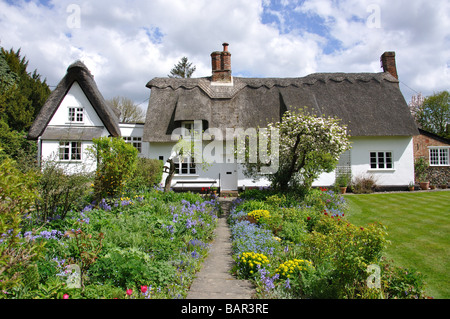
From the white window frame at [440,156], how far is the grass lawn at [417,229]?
8.19 meters

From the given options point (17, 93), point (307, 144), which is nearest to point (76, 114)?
point (17, 93)

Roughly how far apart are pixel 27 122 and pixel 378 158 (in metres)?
23.9

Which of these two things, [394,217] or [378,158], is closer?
[394,217]

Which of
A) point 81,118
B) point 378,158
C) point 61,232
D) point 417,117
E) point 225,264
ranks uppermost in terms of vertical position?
point 417,117

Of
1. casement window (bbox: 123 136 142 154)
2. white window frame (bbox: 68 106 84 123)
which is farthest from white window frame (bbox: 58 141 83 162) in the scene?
casement window (bbox: 123 136 142 154)

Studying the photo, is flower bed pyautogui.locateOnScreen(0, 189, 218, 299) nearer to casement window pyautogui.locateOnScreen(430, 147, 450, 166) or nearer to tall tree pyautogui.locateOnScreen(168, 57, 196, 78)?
casement window pyautogui.locateOnScreen(430, 147, 450, 166)

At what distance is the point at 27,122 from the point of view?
20.5 m

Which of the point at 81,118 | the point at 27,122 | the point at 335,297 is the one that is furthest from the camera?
the point at 27,122

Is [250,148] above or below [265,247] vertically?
above

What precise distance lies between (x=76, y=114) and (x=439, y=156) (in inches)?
950

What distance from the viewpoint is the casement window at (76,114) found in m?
17.8
